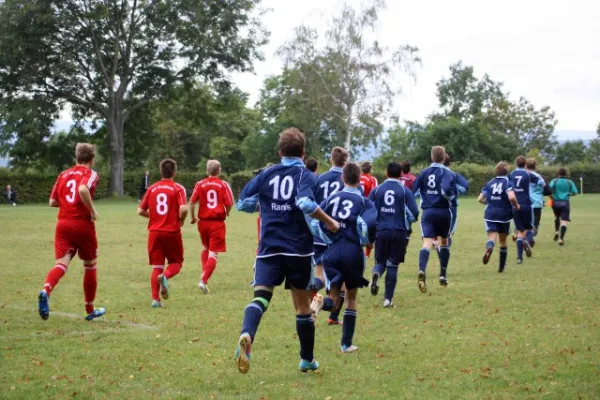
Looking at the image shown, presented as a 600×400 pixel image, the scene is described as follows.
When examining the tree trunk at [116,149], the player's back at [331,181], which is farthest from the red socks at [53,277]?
the tree trunk at [116,149]

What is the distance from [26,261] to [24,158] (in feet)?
116

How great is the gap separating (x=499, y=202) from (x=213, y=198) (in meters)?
5.38

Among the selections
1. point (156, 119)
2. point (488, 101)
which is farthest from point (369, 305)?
point (488, 101)

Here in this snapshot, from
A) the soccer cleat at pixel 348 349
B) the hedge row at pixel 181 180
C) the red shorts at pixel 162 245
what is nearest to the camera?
the soccer cleat at pixel 348 349

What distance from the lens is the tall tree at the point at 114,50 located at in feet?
151

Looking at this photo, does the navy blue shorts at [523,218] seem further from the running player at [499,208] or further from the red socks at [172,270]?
the red socks at [172,270]

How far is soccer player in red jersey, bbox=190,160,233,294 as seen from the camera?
12.1m

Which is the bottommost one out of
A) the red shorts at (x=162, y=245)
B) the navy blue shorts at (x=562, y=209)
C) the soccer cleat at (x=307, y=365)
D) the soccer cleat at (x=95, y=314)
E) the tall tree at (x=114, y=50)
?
the soccer cleat at (x=95, y=314)

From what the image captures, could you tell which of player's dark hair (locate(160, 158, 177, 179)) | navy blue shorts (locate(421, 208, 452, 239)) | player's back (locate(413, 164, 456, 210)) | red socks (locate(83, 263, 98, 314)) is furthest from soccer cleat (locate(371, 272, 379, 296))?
red socks (locate(83, 263, 98, 314))

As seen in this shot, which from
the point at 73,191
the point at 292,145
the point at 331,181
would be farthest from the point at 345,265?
the point at 73,191

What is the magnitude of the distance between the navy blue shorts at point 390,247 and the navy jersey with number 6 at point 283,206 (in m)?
4.12

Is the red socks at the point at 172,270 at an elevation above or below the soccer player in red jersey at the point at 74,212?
below

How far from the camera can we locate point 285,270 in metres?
6.70

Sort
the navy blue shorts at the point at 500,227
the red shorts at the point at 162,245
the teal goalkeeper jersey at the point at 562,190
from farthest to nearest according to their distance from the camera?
the teal goalkeeper jersey at the point at 562,190, the navy blue shorts at the point at 500,227, the red shorts at the point at 162,245
